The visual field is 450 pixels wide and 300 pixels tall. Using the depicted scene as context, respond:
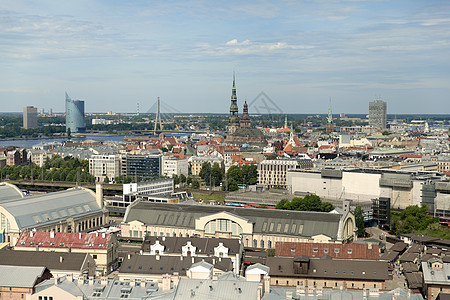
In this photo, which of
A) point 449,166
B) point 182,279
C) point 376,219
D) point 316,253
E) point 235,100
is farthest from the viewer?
point 235,100

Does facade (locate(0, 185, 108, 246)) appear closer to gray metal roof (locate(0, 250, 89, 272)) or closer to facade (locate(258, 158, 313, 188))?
gray metal roof (locate(0, 250, 89, 272))

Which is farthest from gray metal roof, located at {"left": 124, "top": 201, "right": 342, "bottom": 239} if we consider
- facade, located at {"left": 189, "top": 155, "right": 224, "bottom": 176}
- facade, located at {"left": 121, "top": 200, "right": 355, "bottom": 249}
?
facade, located at {"left": 189, "top": 155, "right": 224, "bottom": 176}

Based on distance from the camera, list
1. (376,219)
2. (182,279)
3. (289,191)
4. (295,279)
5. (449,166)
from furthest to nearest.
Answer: (449,166) < (289,191) < (376,219) < (295,279) < (182,279)

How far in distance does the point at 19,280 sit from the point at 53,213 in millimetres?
17044

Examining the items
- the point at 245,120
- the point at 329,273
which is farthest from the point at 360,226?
the point at 245,120

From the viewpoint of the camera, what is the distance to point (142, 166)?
3091 inches

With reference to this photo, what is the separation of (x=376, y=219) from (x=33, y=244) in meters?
26.3

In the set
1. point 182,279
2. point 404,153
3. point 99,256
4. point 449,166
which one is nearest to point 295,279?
point 182,279

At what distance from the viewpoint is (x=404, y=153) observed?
9969cm

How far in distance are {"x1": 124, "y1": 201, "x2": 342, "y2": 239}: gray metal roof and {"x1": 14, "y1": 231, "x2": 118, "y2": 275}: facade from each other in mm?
7143

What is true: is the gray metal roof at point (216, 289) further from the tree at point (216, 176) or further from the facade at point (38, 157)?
the facade at point (38, 157)

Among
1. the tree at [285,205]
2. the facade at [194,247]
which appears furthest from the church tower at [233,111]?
the facade at [194,247]

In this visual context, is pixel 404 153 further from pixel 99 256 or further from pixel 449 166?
pixel 99 256

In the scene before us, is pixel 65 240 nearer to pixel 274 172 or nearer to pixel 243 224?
pixel 243 224
